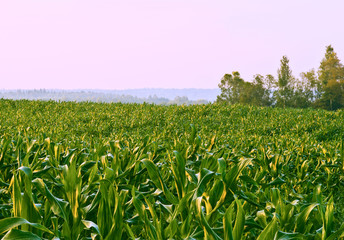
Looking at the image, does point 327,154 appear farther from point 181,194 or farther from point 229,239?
point 229,239

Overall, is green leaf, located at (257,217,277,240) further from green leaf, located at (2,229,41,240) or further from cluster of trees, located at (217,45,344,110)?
cluster of trees, located at (217,45,344,110)

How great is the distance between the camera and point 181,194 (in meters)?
1.96

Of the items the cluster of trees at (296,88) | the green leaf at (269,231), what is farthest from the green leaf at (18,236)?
the cluster of trees at (296,88)

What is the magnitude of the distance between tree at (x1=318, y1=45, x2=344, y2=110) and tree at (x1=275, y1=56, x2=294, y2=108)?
610cm

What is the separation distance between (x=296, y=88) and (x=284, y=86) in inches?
361

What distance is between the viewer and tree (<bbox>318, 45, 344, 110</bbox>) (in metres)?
64.1

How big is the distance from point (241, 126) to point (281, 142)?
4970 mm

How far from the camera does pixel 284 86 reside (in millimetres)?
65188

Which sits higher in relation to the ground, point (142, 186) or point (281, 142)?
point (142, 186)

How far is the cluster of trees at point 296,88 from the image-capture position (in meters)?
64.6

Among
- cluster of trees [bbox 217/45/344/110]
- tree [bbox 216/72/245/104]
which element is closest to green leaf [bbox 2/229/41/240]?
cluster of trees [bbox 217/45/344/110]

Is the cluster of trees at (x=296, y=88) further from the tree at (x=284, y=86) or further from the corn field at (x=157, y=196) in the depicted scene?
the corn field at (x=157, y=196)

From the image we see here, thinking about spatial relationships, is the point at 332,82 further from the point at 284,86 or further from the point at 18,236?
the point at 18,236

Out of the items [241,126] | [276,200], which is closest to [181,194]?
[276,200]
